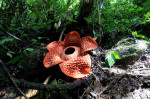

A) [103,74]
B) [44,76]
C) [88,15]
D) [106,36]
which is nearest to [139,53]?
[103,74]

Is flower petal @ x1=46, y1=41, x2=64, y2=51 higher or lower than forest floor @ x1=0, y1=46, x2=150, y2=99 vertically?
higher

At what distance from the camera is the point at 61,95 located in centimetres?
109

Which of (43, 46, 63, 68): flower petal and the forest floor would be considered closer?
the forest floor

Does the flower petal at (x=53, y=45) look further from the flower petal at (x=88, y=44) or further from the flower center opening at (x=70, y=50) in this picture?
the flower petal at (x=88, y=44)

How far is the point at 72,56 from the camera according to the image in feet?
4.15

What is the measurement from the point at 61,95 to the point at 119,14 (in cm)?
199

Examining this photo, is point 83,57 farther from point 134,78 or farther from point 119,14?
point 119,14

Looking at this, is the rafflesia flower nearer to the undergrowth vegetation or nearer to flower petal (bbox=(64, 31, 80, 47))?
flower petal (bbox=(64, 31, 80, 47))

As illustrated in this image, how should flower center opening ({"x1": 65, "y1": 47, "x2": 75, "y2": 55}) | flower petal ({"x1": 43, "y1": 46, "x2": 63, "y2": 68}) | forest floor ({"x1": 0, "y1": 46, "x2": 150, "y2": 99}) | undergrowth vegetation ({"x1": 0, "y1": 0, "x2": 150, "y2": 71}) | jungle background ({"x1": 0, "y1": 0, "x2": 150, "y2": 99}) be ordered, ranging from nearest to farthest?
forest floor ({"x1": 0, "y1": 46, "x2": 150, "y2": 99}), flower petal ({"x1": 43, "y1": 46, "x2": 63, "y2": 68}), flower center opening ({"x1": 65, "y1": 47, "x2": 75, "y2": 55}), jungle background ({"x1": 0, "y1": 0, "x2": 150, "y2": 99}), undergrowth vegetation ({"x1": 0, "y1": 0, "x2": 150, "y2": 71})

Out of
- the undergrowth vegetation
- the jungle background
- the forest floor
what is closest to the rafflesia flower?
the forest floor

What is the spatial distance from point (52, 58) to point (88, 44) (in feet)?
1.71

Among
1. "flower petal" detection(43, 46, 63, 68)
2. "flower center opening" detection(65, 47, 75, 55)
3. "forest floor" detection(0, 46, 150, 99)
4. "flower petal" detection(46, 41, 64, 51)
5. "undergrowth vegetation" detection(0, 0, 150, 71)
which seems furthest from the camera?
"undergrowth vegetation" detection(0, 0, 150, 71)

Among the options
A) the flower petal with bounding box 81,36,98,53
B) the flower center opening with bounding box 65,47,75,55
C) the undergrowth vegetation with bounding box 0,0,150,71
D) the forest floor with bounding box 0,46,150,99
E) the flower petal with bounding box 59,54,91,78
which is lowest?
the forest floor with bounding box 0,46,150,99

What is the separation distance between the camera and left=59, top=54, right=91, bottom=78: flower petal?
1.07m
